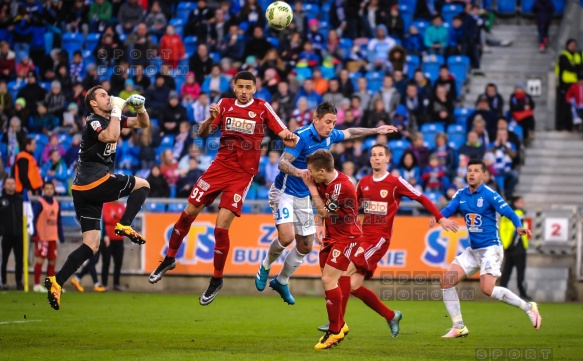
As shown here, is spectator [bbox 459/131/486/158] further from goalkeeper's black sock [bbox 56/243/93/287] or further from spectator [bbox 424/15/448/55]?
goalkeeper's black sock [bbox 56/243/93/287]

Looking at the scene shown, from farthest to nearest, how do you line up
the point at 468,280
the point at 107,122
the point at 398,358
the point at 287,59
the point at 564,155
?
the point at 287,59 < the point at 564,155 < the point at 468,280 < the point at 107,122 < the point at 398,358

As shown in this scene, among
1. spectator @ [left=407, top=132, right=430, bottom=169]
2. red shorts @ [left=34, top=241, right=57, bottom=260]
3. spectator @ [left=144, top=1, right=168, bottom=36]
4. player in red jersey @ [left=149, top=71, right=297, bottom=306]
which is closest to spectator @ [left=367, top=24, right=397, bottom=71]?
Result: spectator @ [left=407, top=132, right=430, bottom=169]

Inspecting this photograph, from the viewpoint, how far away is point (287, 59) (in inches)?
1016

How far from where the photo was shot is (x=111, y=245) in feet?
71.6

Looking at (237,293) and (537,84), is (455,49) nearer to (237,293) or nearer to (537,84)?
(537,84)

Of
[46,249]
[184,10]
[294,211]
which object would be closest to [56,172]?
[46,249]

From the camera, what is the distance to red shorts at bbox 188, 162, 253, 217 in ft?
44.0

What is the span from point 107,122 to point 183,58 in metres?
13.6

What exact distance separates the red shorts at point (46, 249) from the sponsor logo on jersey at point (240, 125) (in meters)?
9.28

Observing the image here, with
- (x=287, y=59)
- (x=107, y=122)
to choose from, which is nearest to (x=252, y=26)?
(x=287, y=59)

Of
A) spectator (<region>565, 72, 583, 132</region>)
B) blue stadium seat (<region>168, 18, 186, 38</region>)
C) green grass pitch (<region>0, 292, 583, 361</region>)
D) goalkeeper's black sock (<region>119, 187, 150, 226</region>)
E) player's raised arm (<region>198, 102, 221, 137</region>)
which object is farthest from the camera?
blue stadium seat (<region>168, 18, 186, 38</region>)

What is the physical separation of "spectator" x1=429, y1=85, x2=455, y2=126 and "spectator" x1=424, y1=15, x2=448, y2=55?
2275mm

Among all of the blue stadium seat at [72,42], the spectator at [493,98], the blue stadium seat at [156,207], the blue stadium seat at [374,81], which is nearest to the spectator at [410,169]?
the spectator at [493,98]

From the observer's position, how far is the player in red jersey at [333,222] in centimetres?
1205
